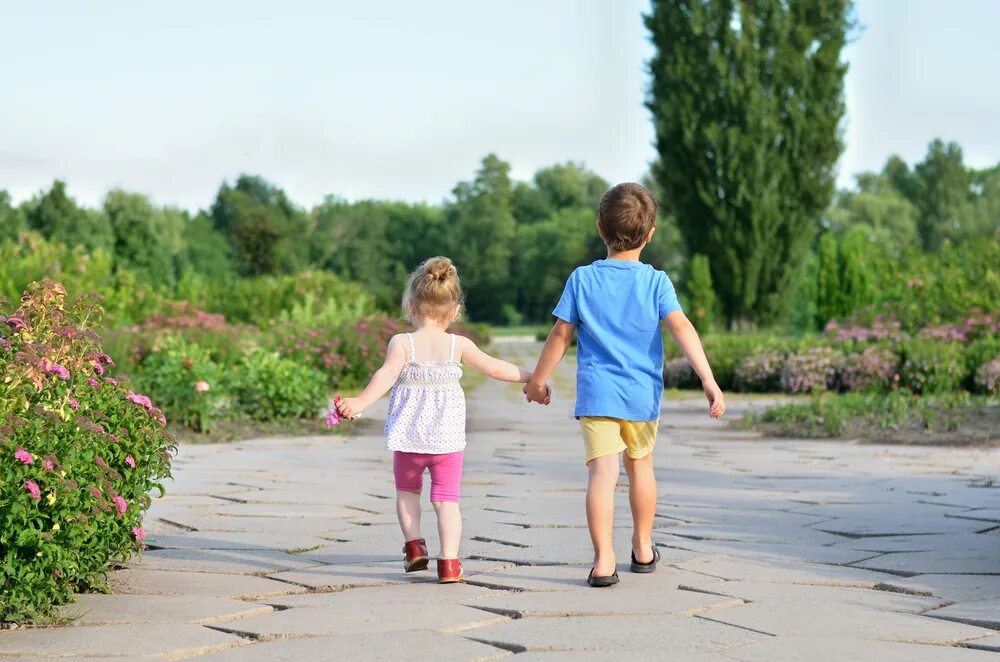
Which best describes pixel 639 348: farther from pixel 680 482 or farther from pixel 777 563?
pixel 680 482

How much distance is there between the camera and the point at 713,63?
33156 millimetres

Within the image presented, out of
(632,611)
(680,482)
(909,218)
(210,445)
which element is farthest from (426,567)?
(909,218)

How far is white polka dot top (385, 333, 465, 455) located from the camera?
4.53m

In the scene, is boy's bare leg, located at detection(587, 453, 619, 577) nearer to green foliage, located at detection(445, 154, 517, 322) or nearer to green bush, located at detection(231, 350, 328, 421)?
green bush, located at detection(231, 350, 328, 421)

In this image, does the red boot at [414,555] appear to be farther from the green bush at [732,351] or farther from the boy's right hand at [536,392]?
the green bush at [732,351]

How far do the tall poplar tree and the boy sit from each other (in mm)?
28836

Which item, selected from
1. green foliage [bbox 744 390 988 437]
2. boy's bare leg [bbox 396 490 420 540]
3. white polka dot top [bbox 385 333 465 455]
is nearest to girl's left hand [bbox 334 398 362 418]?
white polka dot top [bbox 385 333 465 455]

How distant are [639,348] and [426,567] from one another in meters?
1.10

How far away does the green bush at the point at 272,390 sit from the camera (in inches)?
487

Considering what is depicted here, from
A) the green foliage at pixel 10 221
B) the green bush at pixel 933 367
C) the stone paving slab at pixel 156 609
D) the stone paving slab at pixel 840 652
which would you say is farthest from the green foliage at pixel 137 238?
the stone paving slab at pixel 840 652

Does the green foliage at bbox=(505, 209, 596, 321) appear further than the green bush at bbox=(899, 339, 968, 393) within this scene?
Yes

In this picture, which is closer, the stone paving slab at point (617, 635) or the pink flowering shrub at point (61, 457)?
the stone paving slab at point (617, 635)

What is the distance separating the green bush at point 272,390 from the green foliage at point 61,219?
104ft

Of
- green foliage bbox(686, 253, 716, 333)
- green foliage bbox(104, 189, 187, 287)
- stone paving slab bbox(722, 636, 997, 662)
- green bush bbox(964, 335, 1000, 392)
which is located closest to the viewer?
stone paving slab bbox(722, 636, 997, 662)
